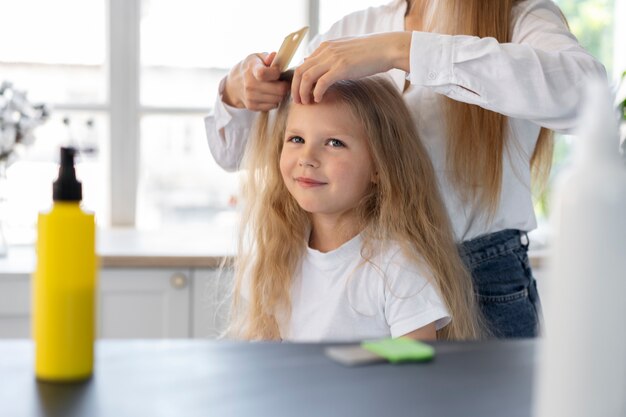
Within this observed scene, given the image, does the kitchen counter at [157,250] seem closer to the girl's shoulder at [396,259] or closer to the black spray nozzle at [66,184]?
the girl's shoulder at [396,259]

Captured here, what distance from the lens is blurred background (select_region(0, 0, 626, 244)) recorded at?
2.91 meters

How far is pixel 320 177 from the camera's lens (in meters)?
1.45

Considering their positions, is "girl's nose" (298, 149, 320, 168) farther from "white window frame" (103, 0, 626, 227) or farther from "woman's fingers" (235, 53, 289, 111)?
"white window frame" (103, 0, 626, 227)

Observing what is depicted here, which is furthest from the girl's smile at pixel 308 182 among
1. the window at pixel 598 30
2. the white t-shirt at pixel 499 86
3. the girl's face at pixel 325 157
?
the window at pixel 598 30

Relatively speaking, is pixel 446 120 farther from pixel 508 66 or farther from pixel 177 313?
pixel 177 313

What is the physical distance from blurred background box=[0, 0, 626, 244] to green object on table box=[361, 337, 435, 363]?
220 cm

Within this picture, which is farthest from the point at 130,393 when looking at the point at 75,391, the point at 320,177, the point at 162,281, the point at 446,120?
the point at 162,281

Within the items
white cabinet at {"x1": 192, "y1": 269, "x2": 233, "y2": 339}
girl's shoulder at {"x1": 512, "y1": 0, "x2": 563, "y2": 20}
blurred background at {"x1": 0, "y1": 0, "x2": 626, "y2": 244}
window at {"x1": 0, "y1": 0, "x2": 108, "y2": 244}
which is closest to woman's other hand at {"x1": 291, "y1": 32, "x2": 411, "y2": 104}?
girl's shoulder at {"x1": 512, "y1": 0, "x2": 563, "y2": 20}

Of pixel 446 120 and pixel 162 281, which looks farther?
pixel 162 281

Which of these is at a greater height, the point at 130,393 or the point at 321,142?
the point at 321,142

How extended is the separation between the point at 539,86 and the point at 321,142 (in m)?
0.39

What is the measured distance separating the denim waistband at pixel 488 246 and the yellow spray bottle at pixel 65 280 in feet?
2.95

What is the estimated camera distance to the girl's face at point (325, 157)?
1448 millimetres

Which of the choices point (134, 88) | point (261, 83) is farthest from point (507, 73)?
point (134, 88)
